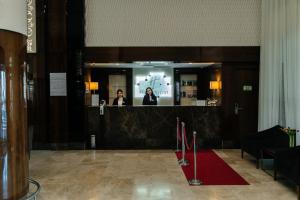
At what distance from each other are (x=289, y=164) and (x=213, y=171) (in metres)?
1.79

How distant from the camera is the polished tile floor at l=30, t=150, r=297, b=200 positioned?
206 inches

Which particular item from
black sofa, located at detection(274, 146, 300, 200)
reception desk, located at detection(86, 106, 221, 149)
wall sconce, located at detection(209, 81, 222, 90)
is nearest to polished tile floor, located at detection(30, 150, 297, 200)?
black sofa, located at detection(274, 146, 300, 200)

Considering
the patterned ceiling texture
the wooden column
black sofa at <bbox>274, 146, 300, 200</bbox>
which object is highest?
the patterned ceiling texture

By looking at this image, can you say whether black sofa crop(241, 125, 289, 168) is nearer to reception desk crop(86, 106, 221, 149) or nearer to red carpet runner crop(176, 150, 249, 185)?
red carpet runner crop(176, 150, 249, 185)

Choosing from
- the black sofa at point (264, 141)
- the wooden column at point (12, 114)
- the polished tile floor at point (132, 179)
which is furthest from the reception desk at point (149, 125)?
the wooden column at point (12, 114)

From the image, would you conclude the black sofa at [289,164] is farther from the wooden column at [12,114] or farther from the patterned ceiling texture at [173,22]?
the patterned ceiling texture at [173,22]

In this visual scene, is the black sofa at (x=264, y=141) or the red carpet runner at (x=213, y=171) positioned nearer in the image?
the red carpet runner at (x=213, y=171)

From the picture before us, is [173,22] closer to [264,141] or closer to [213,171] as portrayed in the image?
[264,141]

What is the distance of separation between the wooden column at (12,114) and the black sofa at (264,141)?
183 inches

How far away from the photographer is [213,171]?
670 cm

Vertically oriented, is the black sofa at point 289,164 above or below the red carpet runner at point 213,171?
above

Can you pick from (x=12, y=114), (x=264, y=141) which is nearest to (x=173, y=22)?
(x=264, y=141)

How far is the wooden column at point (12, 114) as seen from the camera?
160 inches

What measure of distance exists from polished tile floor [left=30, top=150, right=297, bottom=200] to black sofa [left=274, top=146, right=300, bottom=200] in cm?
33
